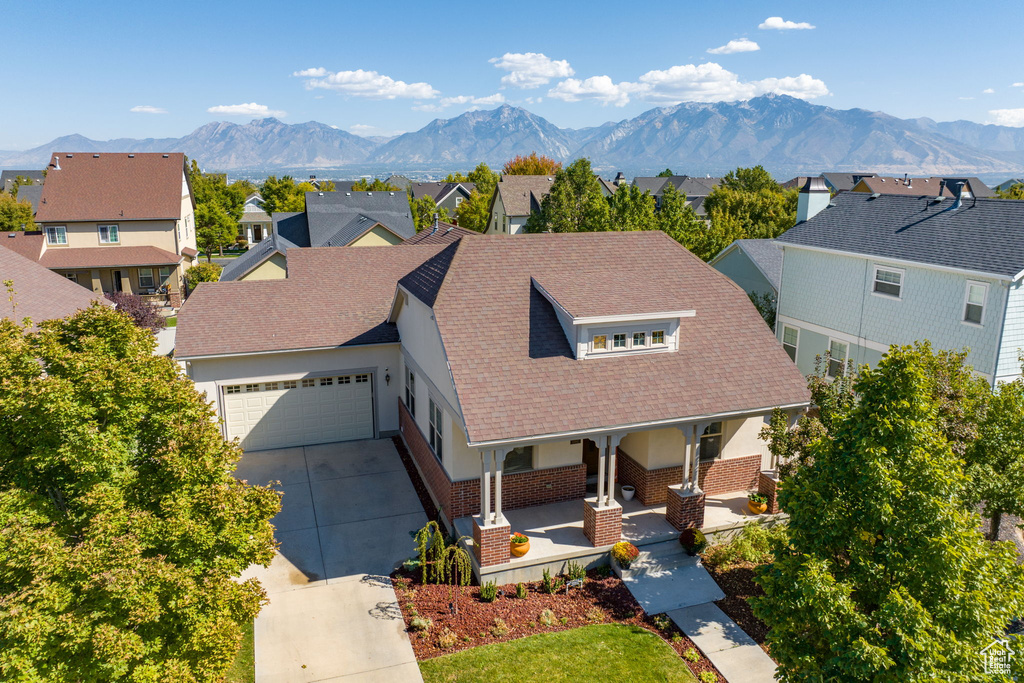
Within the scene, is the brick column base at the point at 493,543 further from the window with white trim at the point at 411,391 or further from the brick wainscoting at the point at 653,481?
the window with white trim at the point at 411,391

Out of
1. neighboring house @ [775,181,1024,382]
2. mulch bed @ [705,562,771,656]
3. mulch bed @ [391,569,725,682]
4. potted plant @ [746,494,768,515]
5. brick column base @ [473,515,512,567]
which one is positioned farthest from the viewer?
neighboring house @ [775,181,1024,382]

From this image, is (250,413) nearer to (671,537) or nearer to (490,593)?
(490,593)

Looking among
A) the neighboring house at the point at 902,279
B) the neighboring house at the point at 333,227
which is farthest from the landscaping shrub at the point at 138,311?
the neighboring house at the point at 902,279

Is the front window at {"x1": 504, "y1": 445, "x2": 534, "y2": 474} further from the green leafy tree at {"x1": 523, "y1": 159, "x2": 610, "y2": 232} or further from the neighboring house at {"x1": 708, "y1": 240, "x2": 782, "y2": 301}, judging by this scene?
the green leafy tree at {"x1": 523, "y1": 159, "x2": 610, "y2": 232}

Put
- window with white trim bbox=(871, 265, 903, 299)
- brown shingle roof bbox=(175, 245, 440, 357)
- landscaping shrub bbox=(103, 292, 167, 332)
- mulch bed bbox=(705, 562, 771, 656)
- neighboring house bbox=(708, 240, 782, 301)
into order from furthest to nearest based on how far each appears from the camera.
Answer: landscaping shrub bbox=(103, 292, 167, 332) < neighboring house bbox=(708, 240, 782, 301) < window with white trim bbox=(871, 265, 903, 299) < brown shingle roof bbox=(175, 245, 440, 357) < mulch bed bbox=(705, 562, 771, 656)

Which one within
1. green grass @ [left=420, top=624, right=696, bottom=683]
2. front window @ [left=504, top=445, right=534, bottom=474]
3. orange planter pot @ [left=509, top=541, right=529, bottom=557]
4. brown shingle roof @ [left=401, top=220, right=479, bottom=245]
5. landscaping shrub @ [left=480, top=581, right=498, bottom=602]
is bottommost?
green grass @ [left=420, top=624, right=696, bottom=683]

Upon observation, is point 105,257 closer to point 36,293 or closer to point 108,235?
point 108,235

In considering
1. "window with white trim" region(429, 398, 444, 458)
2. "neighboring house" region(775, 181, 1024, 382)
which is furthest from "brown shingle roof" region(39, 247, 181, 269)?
"neighboring house" region(775, 181, 1024, 382)
